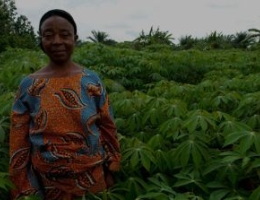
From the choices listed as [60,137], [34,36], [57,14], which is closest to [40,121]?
[60,137]

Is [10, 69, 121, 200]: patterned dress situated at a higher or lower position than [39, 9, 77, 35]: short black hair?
lower

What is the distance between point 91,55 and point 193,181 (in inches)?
116

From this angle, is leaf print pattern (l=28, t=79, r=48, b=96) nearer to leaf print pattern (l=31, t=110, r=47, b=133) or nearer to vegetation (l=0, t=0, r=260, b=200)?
leaf print pattern (l=31, t=110, r=47, b=133)

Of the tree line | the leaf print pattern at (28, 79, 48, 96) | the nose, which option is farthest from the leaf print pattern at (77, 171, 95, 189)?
the tree line

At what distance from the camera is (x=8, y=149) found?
187 centimetres

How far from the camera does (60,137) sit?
5.21 feet

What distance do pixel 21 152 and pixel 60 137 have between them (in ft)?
0.62

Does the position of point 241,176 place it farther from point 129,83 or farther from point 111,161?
point 129,83

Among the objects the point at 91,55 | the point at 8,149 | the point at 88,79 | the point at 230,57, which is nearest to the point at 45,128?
the point at 88,79

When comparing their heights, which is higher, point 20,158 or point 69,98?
point 69,98

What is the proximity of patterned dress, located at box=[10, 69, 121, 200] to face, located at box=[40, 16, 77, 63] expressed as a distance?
94 millimetres

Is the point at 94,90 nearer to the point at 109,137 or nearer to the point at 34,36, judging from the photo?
the point at 109,137

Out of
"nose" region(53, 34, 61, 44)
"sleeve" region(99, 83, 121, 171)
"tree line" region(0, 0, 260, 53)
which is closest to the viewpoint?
"nose" region(53, 34, 61, 44)

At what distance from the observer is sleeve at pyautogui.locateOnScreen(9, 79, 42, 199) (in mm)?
1672
